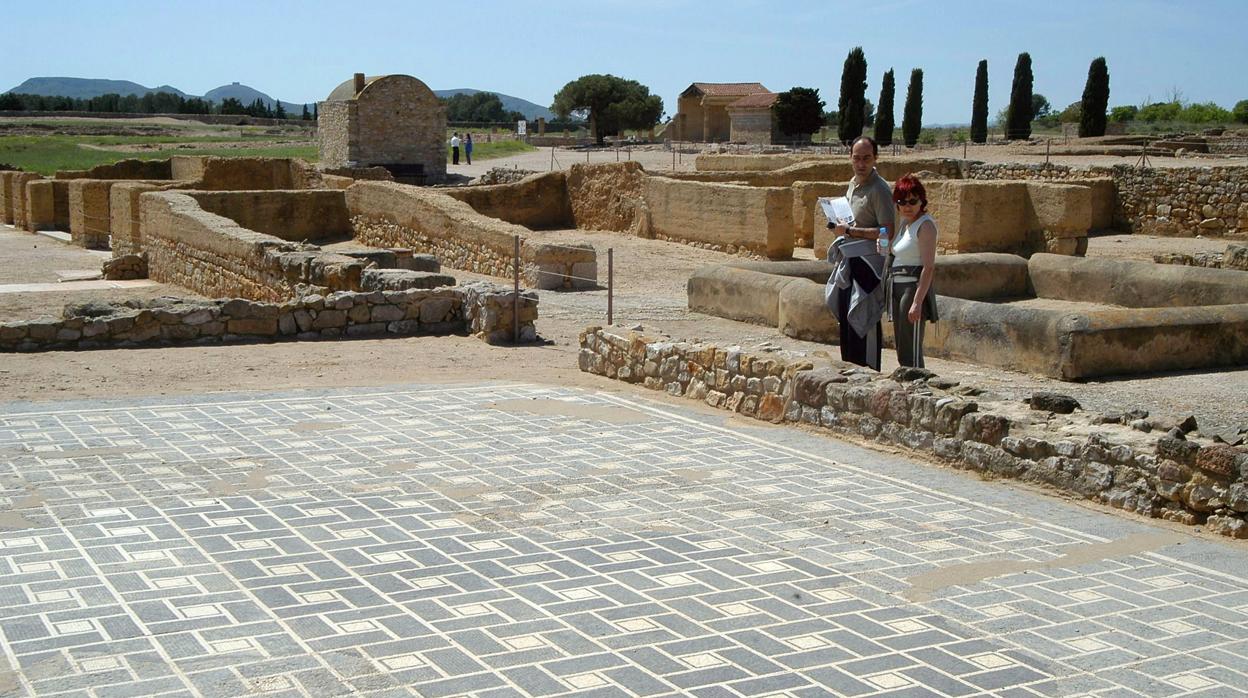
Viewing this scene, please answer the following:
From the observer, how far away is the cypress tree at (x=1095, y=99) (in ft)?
156

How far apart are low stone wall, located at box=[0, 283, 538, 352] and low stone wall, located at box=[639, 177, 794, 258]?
929 cm

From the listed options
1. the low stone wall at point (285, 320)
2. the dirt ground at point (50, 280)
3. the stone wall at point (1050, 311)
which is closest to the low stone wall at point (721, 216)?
the stone wall at point (1050, 311)

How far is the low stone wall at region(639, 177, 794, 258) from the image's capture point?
22266mm

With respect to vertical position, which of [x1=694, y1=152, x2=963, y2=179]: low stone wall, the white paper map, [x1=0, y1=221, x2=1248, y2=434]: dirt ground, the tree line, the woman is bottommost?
[x1=0, y1=221, x2=1248, y2=434]: dirt ground

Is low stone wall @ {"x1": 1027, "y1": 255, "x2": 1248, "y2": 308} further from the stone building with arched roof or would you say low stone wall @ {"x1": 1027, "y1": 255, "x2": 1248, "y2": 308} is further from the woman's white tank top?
the stone building with arched roof

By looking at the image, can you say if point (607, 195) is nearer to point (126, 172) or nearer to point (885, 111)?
point (126, 172)

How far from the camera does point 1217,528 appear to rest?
6465 millimetres

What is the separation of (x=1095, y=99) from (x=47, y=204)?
115 feet

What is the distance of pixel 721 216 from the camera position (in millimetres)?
23562

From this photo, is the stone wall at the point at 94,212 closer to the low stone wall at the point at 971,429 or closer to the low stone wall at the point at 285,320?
the low stone wall at the point at 285,320

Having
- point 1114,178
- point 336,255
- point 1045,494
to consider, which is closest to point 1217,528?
point 1045,494

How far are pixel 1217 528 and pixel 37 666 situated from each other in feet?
17.4

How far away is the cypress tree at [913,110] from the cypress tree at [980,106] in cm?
248

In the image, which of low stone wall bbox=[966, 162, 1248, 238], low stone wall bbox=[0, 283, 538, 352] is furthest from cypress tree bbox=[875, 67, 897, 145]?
low stone wall bbox=[0, 283, 538, 352]
